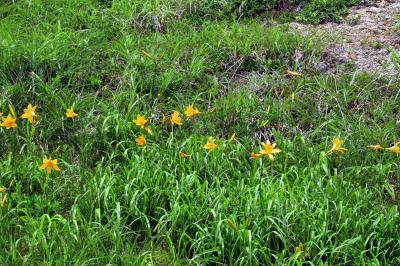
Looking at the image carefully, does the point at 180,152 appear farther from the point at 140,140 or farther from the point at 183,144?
the point at 140,140

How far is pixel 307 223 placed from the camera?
10.9ft

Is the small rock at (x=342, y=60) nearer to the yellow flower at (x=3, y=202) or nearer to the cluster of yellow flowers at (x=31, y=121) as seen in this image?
the cluster of yellow flowers at (x=31, y=121)

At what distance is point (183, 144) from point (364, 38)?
218cm

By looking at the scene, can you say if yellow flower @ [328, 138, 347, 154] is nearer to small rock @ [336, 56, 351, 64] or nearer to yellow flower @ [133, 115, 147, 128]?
yellow flower @ [133, 115, 147, 128]

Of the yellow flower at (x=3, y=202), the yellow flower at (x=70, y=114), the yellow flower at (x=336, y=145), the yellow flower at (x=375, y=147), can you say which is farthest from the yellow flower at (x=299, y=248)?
the yellow flower at (x=70, y=114)

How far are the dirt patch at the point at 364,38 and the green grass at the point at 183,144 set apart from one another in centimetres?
14

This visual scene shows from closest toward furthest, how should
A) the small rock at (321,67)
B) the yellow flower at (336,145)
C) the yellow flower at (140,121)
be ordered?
the yellow flower at (336,145), the yellow flower at (140,121), the small rock at (321,67)

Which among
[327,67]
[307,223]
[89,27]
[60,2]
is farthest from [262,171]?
[60,2]

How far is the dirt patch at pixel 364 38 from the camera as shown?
505 centimetres

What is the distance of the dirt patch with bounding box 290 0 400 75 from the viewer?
16.6ft

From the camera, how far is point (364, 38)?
Result: 17.7ft

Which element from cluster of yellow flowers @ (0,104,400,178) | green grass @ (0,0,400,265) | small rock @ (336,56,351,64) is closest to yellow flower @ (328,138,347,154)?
cluster of yellow flowers @ (0,104,400,178)

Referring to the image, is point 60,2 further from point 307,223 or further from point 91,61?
point 307,223

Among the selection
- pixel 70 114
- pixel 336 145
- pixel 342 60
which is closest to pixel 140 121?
pixel 70 114
